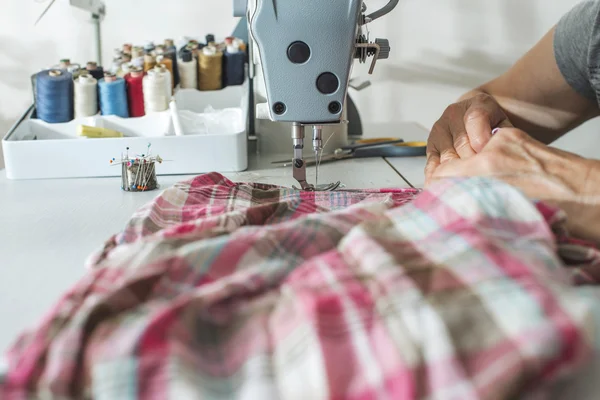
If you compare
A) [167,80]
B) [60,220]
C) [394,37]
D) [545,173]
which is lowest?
[60,220]

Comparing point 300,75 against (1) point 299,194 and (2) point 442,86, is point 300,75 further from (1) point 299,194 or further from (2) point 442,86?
(2) point 442,86

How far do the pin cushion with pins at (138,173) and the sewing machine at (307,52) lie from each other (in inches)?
12.9

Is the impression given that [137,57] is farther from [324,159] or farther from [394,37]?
[394,37]

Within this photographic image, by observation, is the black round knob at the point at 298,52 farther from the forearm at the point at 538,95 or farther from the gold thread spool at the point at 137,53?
the gold thread spool at the point at 137,53

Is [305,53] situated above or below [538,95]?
above

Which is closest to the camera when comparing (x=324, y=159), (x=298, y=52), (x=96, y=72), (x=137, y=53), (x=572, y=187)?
(x=572, y=187)

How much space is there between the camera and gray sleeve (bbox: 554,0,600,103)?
1.62m

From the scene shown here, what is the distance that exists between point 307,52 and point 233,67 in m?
1.01

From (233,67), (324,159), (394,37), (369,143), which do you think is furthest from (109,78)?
(394,37)

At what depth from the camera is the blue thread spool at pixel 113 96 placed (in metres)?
1.81

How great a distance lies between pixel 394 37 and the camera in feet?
10.4

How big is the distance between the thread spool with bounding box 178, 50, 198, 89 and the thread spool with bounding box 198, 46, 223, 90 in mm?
19

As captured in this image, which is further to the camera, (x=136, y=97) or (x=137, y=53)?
(x=137, y=53)

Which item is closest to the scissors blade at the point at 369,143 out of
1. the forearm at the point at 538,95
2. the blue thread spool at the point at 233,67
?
the forearm at the point at 538,95
